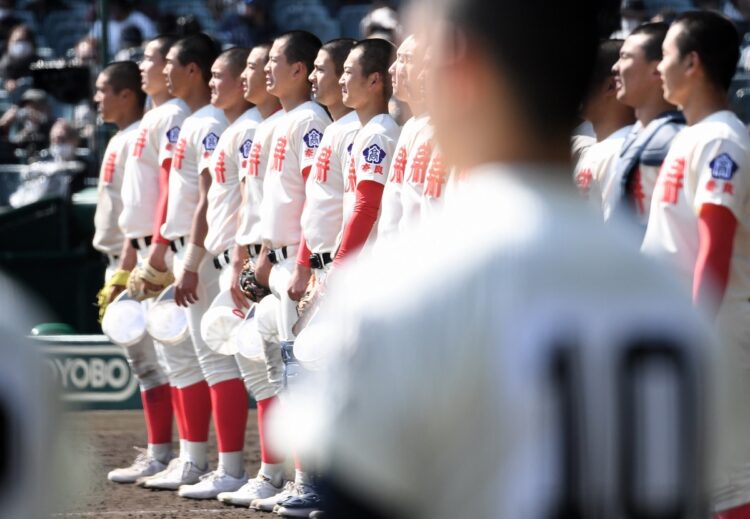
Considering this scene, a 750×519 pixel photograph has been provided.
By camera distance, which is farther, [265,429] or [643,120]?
[265,429]

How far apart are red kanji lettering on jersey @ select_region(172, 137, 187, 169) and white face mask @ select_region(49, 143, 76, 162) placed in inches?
166

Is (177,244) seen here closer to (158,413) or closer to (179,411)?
(179,411)

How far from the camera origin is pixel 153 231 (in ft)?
24.8

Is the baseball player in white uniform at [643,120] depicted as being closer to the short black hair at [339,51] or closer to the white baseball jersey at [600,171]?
the white baseball jersey at [600,171]

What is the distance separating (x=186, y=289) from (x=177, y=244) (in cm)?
35

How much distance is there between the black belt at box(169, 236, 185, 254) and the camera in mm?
7375

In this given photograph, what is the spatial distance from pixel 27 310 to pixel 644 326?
74 cm

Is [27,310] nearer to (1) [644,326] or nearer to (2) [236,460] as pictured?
(1) [644,326]

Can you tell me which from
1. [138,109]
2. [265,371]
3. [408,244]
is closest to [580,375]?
[408,244]

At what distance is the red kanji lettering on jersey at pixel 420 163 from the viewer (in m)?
5.63

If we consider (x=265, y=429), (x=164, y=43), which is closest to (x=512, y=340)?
(x=265, y=429)

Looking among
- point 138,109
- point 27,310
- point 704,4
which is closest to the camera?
point 27,310

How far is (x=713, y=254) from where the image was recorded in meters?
4.06

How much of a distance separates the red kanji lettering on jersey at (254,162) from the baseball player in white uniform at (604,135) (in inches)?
68.1
